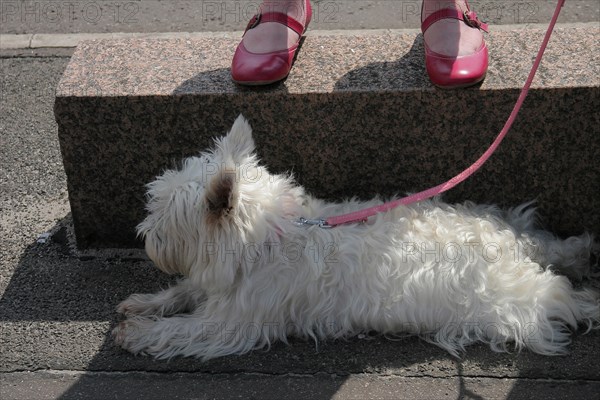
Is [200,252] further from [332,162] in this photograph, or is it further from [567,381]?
[567,381]

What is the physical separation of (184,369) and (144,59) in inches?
70.4

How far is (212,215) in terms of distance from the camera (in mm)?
3430

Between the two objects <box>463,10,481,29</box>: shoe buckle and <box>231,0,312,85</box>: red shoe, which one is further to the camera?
<box>463,10,481,29</box>: shoe buckle

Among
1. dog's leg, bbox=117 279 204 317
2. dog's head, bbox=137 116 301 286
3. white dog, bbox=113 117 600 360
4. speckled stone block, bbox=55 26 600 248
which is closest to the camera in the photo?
dog's head, bbox=137 116 301 286

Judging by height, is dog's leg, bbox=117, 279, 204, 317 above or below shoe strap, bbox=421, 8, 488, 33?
below

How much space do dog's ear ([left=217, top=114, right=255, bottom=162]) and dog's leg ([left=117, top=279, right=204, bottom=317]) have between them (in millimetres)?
735

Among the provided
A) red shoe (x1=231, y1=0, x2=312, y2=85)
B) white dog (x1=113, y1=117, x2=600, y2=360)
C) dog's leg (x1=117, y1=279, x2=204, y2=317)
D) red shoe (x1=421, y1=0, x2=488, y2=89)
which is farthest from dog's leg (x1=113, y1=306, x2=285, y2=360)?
red shoe (x1=421, y1=0, x2=488, y2=89)

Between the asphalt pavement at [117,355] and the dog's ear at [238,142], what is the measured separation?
3.05ft

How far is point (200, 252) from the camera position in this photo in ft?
11.7

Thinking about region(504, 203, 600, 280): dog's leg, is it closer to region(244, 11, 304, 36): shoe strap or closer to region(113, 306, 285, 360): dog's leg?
region(113, 306, 285, 360): dog's leg

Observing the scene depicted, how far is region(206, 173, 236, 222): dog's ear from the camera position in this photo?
3.27 meters

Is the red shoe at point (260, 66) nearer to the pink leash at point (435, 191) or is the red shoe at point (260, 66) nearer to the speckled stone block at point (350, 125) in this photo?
the speckled stone block at point (350, 125)

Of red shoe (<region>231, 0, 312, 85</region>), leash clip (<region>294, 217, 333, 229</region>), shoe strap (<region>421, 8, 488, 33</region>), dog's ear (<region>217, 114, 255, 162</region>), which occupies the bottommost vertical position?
leash clip (<region>294, 217, 333, 229</region>)

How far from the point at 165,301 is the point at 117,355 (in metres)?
0.37
